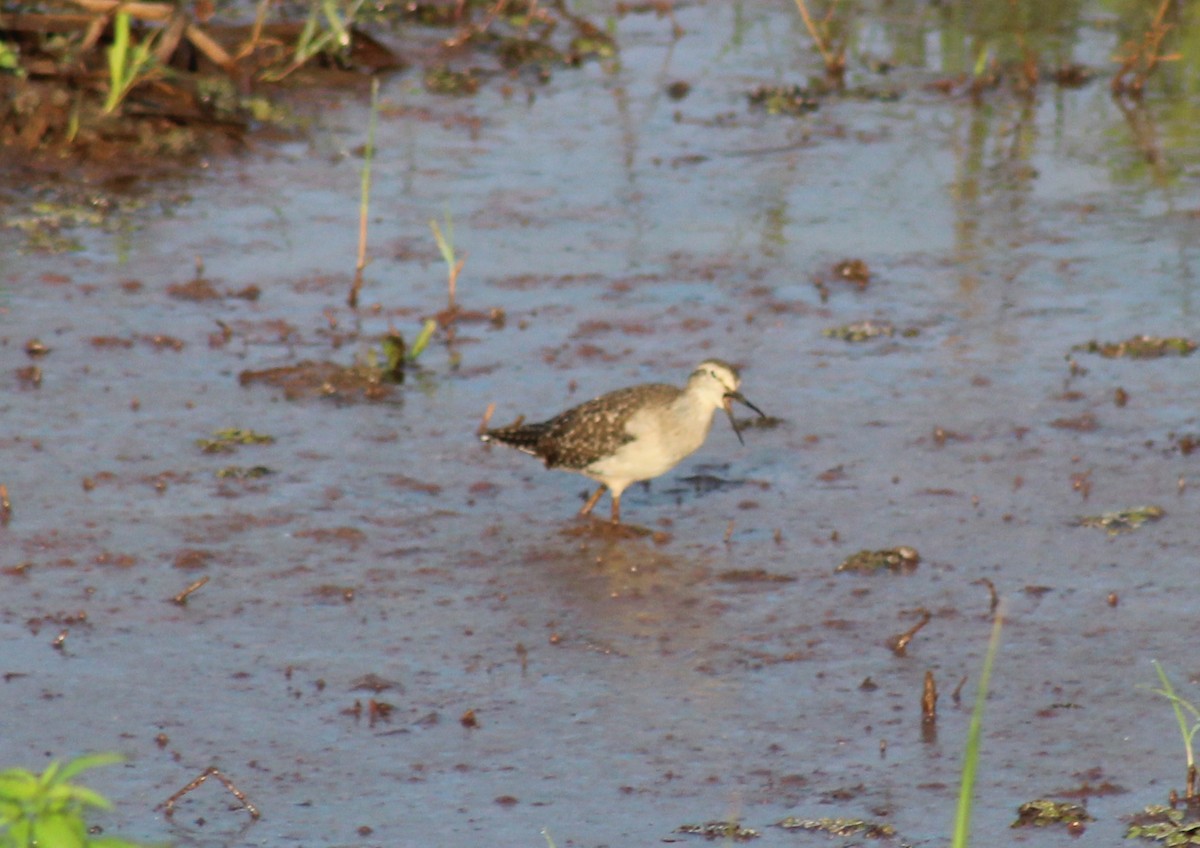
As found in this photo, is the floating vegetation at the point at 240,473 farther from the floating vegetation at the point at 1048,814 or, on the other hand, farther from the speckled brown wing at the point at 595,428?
the floating vegetation at the point at 1048,814

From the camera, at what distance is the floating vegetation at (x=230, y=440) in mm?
9453

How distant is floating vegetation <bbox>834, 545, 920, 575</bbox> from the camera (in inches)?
322

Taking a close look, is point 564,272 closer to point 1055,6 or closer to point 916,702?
point 916,702

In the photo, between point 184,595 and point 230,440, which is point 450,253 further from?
point 184,595

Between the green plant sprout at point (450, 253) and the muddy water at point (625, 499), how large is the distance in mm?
159

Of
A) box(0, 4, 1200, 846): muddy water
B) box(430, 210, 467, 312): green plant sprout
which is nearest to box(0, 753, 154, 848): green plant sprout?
box(0, 4, 1200, 846): muddy water

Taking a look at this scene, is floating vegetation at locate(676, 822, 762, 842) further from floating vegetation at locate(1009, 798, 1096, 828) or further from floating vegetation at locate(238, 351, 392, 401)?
floating vegetation at locate(238, 351, 392, 401)

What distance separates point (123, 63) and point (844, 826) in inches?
383

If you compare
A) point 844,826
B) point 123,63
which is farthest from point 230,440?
point 123,63

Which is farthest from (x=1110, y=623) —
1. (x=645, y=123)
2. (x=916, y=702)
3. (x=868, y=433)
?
(x=645, y=123)

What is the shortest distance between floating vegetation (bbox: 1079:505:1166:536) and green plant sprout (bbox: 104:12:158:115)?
7.93 m

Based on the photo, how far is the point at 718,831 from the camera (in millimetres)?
5996

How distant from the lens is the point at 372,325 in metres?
11.2

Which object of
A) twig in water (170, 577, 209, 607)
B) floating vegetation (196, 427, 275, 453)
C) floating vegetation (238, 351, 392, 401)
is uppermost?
floating vegetation (238, 351, 392, 401)
